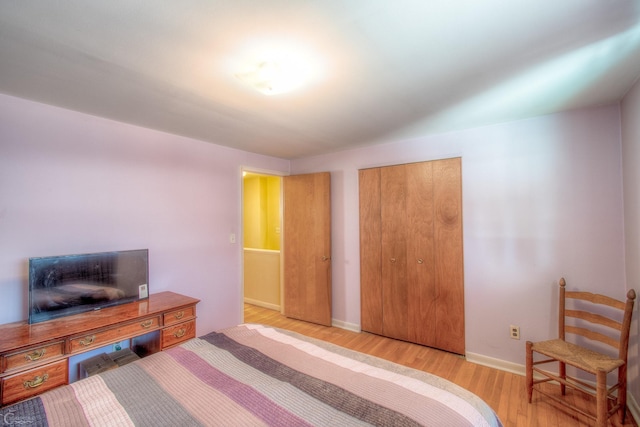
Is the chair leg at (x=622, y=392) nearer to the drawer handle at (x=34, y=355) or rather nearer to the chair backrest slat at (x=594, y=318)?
the chair backrest slat at (x=594, y=318)

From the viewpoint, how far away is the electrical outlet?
8.18ft

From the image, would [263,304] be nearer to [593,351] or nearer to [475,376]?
[475,376]

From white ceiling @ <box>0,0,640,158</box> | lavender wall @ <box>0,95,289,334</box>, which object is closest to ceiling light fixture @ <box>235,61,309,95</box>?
white ceiling @ <box>0,0,640,158</box>

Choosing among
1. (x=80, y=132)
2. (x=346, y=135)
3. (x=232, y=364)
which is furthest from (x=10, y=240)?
(x=346, y=135)

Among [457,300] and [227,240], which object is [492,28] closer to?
[457,300]

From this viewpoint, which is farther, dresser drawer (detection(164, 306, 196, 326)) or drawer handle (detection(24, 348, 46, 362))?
dresser drawer (detection(164, 306, 196, 326))

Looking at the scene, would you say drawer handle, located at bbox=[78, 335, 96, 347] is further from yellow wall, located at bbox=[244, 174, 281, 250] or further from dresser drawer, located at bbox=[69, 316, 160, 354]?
yellow wall, located at bbox=[244, 174, 281, 250]

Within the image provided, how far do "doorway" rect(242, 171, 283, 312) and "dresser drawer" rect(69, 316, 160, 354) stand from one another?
2.38 metres

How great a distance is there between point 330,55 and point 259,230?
4.22m

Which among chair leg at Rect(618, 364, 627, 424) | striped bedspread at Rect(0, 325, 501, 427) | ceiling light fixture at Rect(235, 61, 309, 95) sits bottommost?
chair leg at Rect(618, 364, 627, 424)

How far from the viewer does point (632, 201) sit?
1953 mm

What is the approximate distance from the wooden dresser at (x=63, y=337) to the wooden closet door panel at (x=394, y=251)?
2185 mm

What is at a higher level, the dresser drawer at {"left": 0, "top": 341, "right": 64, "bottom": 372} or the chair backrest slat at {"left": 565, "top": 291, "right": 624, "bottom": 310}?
the chair backrest slat at {"left": 565, "top": 291, "right": 624, "bottom": 310}

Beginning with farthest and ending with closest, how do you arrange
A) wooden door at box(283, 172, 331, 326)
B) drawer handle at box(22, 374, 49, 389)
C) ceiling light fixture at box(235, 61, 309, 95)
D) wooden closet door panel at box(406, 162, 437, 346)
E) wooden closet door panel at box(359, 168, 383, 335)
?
wooden door at box(283, 172, 331, 326) → wooden closet door panel at box(359, 168, 383, 335) → wooden closet door panel at box(406, 162, 437, 346) → drawer handle at box(22, 374, 49, 389) → ceiling light fixture at box(235, 61, 309, 95)
